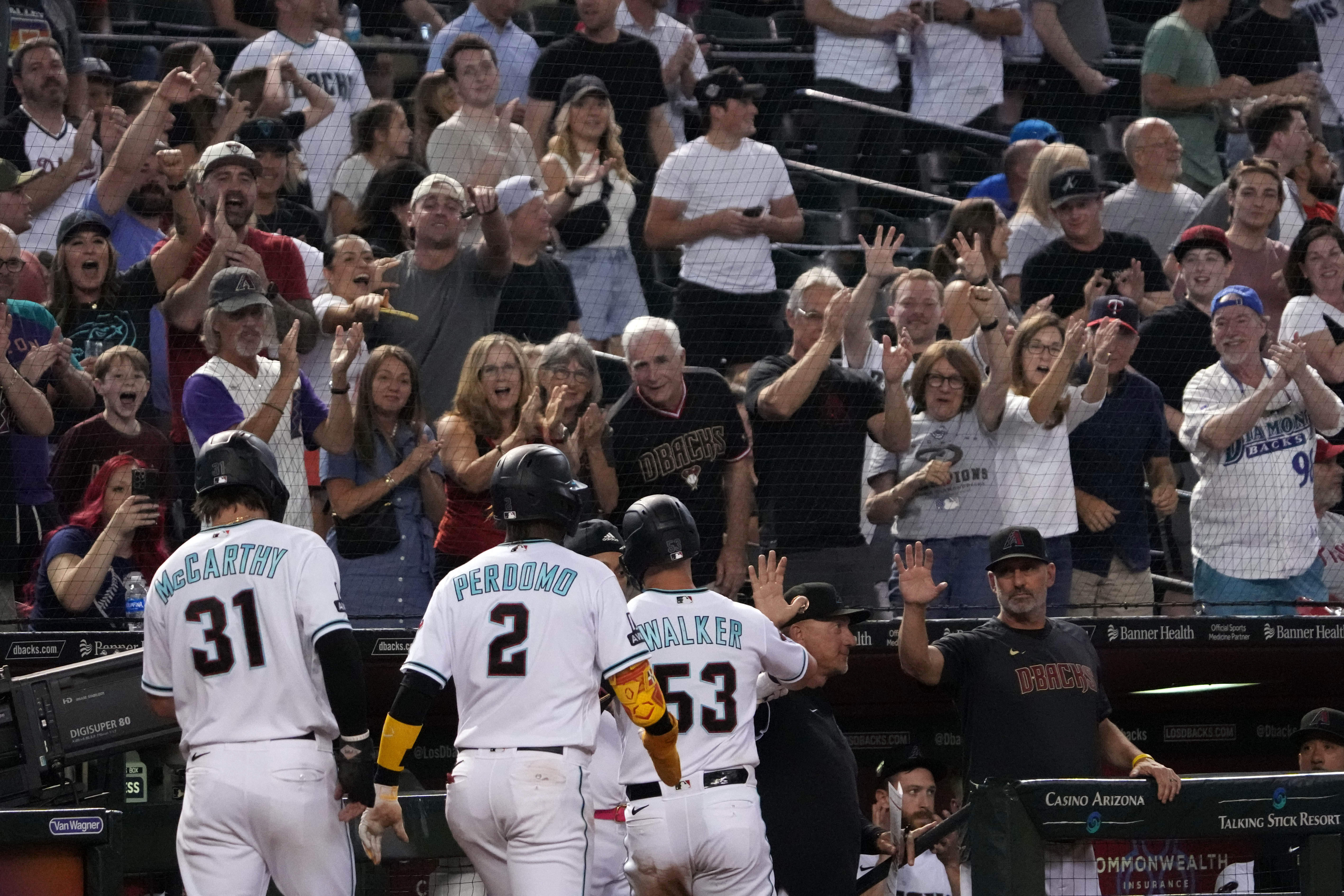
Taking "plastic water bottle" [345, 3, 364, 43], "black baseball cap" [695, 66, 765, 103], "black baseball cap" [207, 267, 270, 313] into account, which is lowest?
"black baseball cap" [207, 267, 270, 313]

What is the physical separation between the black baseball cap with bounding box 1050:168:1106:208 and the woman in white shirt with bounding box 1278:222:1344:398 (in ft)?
2.86

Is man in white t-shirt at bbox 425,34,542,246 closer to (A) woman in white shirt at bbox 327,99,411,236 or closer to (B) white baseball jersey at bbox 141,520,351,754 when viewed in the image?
(A) woman in white shirt at bbox 327,99,411,236

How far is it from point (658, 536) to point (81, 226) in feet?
9.81

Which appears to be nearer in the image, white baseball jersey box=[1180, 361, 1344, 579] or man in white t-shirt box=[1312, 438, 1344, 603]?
white baseball jersey box=[1180, 361, 1344, 579]

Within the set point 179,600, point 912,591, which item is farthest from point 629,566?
point 179,600

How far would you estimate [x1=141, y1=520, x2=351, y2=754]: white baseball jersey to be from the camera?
4.48 meters

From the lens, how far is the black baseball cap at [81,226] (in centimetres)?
676

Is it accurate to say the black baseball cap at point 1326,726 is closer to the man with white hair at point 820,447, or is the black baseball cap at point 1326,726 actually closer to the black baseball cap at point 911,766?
the black baseball cap at point 911,766

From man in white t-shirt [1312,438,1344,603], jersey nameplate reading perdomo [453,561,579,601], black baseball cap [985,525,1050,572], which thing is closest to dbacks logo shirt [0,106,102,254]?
jersey nameplate reading perdomo [453,561,579,601]

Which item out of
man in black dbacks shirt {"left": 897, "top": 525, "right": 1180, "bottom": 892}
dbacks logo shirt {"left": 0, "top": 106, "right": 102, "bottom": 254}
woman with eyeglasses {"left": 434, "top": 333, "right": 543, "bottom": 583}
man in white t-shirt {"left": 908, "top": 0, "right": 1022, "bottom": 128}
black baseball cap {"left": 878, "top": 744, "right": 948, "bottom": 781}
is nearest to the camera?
man in black dbacks shirt {"left": 897, "top": 525, "right": 1180, "bottom": 892}

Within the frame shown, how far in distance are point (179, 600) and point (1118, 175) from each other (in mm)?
6716

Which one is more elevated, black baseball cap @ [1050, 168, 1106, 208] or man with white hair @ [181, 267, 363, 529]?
black baseball cap @ [1050, 168, 1106, 208]

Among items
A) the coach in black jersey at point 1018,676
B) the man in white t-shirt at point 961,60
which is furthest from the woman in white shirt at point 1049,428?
the man in white t-shirt at point 961,60

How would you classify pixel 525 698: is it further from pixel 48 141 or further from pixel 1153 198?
pixel 1153 198
